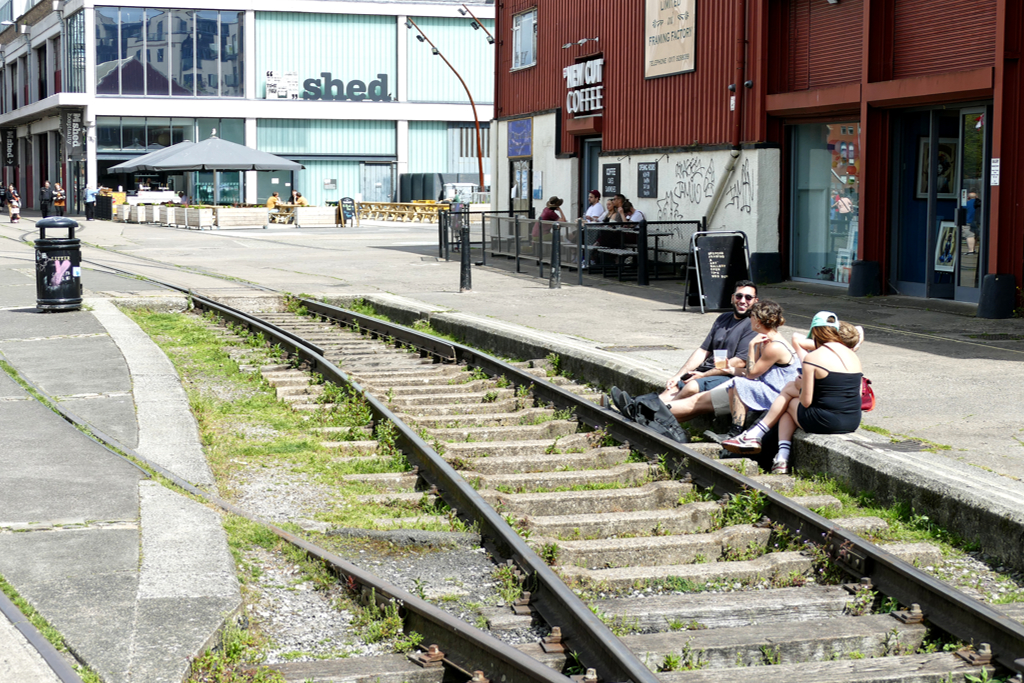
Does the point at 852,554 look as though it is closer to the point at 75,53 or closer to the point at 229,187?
the point at 229,187

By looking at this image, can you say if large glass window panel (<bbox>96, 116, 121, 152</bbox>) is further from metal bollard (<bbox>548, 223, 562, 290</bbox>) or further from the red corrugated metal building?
metal bollard (<bbox>548, 223, 562, 290</bbox>)

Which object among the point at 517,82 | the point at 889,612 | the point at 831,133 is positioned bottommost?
the point at 889,612

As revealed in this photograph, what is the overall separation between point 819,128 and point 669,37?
4.37m

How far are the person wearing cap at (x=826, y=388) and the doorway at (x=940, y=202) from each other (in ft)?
29.9

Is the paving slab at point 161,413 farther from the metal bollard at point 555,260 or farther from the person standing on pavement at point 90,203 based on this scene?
the person standing on pavement at point 90,203

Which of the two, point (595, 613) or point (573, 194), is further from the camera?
point (573, 194)

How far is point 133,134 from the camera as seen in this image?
59.4 meters

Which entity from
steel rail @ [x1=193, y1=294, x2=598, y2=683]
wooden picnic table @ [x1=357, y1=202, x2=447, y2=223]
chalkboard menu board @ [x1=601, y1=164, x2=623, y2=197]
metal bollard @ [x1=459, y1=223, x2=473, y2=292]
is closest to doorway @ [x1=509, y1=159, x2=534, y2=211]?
chalkboard menu board @ [x1=601, y1=164, x2=623, y2=197]

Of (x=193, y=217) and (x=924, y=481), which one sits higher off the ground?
(x=193, y=217)

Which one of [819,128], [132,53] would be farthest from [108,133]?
[819,128]

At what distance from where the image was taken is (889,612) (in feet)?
18.1

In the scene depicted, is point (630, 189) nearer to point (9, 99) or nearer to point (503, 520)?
point (503, 520)

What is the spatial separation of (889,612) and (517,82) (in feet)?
87.3

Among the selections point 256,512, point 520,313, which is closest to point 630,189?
point 520,313
